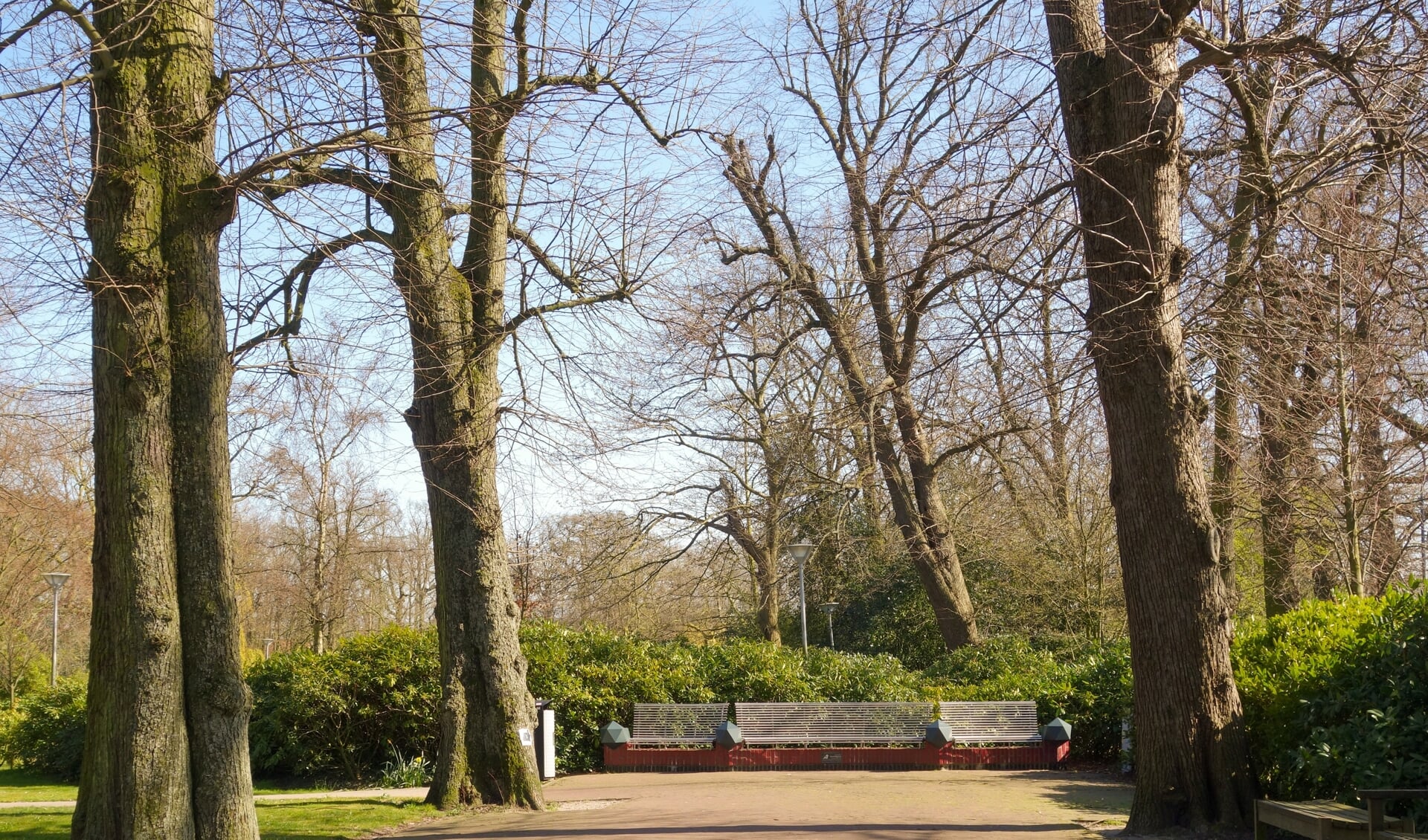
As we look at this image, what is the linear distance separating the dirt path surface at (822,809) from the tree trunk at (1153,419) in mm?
1020

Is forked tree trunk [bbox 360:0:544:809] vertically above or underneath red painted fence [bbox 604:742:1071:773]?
above

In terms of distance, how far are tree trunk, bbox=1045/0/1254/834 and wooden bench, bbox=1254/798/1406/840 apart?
0.85 metres

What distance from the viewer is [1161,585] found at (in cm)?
797

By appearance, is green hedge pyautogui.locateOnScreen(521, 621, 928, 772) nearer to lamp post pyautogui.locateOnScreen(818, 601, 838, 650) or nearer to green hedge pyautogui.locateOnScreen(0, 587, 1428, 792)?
green hedge pyautogui.locateOnScreen(0, 587, 1428, 792)

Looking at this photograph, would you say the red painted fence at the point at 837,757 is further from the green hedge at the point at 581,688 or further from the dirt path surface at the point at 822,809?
the dirt path surface at the point at 822,809

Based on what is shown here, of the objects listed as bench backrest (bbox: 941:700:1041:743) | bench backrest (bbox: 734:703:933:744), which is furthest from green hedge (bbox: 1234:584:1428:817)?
bench backrest (bbox: 734:703:933:744)

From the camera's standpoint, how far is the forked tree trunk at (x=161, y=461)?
618 cm

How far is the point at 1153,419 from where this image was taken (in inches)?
318

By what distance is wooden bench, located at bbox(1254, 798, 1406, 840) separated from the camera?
6.00 m

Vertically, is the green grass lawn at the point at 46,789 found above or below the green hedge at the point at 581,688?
below

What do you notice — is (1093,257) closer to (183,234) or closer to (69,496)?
(183,234)

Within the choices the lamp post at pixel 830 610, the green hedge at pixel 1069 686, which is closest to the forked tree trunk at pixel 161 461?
the green hedge at pixel 1069 686

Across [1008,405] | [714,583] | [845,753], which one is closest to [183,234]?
[1008,405]

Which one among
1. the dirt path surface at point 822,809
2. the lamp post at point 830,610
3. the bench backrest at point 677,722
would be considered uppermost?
the lamp post at point 830,610
